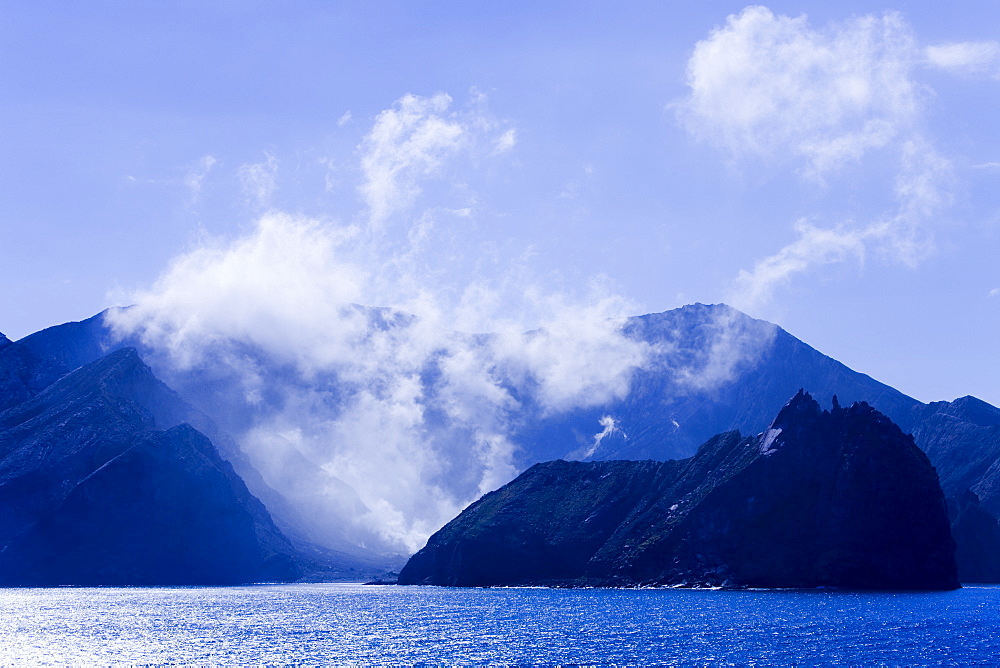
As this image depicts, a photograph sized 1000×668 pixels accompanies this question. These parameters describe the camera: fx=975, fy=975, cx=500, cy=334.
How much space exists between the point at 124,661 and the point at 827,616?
414 ft

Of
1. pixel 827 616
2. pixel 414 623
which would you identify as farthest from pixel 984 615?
pixel 414 623

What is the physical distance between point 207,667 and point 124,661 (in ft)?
47.8

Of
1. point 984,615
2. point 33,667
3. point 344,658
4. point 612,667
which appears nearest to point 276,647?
point 344,658

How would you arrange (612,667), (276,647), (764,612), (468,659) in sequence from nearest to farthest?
(612,667) → (468,659) → (276,647) → (764,612)

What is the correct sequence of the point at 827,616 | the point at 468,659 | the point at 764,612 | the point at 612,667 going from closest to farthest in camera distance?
the point at 612,667, the point at 468,659, the point at 827,616, the point at 764,612

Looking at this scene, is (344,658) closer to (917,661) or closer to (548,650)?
(548,650)

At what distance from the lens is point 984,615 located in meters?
192

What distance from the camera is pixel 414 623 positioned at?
19988 centimetres

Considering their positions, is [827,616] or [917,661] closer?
[917,661]

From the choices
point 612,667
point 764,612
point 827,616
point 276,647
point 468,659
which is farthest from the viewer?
point 764,612

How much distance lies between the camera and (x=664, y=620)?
187875 millimetres

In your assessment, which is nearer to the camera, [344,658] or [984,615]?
[344,658]

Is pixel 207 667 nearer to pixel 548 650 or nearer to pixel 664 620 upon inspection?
pixel 548 650

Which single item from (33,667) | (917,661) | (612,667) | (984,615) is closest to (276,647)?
(33,667)
